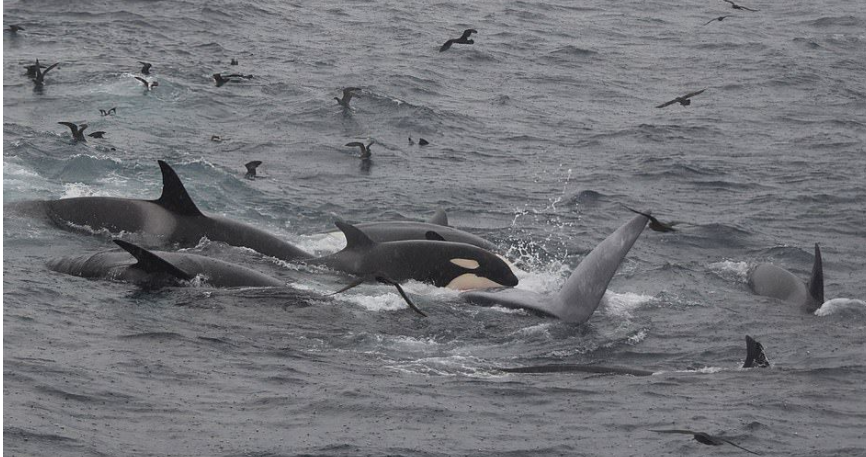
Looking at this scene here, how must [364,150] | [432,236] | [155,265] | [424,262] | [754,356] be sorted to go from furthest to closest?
[364,150] < [432,236] < [424,262] < [155,265] < [754,356]

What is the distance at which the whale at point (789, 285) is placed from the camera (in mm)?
16453

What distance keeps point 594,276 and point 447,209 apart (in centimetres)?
893

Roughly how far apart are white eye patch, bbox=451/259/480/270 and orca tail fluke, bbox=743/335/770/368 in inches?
169

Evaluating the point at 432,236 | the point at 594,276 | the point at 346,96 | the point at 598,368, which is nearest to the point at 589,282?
the point at 594,276

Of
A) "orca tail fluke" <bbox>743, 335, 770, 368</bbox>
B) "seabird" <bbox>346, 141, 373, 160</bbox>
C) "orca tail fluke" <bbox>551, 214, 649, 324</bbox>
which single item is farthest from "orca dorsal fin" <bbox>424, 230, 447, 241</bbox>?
"seabird" <bbox>346, 141, 373, 160</bbox>

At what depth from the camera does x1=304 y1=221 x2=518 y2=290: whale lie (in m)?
16.0

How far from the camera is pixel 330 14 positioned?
45.2 meters

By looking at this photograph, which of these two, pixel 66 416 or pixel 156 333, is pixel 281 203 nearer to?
pixel 156 333

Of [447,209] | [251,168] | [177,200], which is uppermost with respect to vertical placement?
[177,200]

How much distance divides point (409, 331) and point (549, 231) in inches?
319

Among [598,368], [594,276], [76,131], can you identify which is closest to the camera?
[598,368]

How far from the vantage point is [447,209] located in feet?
75.5

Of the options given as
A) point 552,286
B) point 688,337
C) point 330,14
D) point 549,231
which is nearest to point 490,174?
point 549,231

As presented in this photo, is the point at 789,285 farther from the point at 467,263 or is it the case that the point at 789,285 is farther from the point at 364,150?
the point at 364,150
